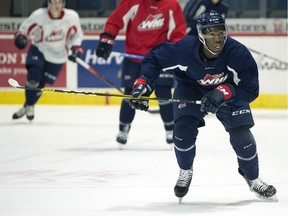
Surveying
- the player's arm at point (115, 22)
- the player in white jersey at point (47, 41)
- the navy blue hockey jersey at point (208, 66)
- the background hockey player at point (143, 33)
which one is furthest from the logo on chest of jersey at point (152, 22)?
the navy blue hockey jersey at point (208, 66)

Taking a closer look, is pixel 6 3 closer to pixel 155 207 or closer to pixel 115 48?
pixel 115 48

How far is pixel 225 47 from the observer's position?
14.9ft

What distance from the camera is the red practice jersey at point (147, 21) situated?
7141 mm

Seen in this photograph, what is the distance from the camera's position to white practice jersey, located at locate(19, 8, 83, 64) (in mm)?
9102

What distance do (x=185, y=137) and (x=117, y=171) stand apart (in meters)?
1.32

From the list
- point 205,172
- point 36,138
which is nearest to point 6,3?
point 36,138

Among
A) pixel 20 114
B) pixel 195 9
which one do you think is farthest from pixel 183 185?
pixel 195 9

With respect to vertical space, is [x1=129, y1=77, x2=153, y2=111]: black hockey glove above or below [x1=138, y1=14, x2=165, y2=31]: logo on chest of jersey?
above

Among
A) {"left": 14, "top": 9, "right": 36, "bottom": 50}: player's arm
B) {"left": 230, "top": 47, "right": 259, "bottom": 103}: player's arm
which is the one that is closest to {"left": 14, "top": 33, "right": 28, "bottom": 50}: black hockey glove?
{"left": 14, "top": 9, "right": 36, "bottom": 50}: player's arm

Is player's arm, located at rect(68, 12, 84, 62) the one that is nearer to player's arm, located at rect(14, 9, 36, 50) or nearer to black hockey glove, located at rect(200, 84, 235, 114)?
player's arm, located at rect(14, 9, 36, 50)

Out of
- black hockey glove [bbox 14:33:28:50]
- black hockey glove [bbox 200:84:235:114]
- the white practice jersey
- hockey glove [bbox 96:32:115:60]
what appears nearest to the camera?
black hockey glove [bbox 200:84:235:114]

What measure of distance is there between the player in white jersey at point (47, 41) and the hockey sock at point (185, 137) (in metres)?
4.44

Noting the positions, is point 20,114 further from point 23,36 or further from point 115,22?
point 115,22

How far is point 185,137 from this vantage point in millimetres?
4586
